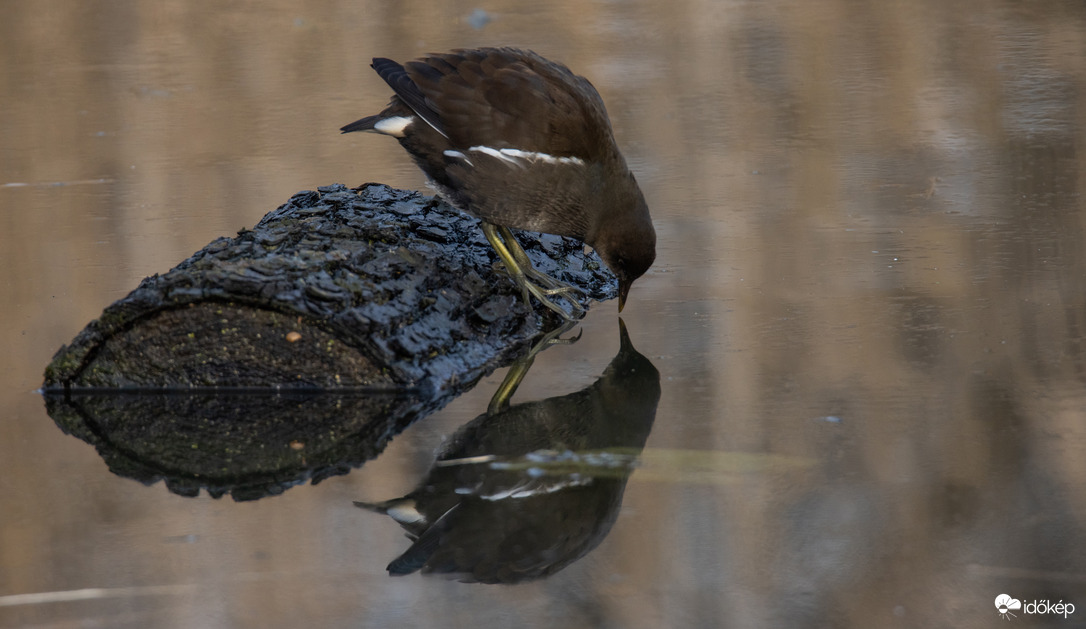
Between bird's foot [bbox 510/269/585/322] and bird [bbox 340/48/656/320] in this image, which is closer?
bird [bbox 340/48/656/320]

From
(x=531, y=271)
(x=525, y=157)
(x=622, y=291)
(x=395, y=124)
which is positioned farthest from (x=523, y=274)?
(x=395, y=124)

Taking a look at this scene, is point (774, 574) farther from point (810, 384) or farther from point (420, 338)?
point (420, 338)

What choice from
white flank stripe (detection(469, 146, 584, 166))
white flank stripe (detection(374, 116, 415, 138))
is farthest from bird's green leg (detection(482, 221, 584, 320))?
white flank stripe (detection(374, 116, 415, 138))

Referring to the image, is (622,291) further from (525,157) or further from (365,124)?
(365,124)

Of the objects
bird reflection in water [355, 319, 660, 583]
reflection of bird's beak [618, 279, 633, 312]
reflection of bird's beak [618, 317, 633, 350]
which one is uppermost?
bird reflection in water [355, 319, 660, 583]

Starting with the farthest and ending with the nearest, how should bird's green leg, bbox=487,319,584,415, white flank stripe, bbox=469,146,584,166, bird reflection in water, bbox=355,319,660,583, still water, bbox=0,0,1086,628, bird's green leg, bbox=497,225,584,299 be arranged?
bird's green leg, bbox=497,225,584,299 < white flank stripe, bbox=469,146,584,166 < bird's green leg, bbox=487,319,584,415 < bird reflection in water, bbox=355,319,660,583 < still water, bbox=0,0,1086,628

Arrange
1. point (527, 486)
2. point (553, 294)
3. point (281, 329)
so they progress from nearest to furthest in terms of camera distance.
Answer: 1. point (527, 486)
2. point (281, 329)
3. point (553, 294)

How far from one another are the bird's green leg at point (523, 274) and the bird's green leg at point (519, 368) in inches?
3.7

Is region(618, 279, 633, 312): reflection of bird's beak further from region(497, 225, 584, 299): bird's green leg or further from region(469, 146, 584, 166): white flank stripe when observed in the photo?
region(469, 146, 584, 166): white flank stripe

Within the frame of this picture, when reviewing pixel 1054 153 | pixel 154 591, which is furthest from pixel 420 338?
pixel 1054 153

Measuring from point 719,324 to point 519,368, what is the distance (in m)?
0.77

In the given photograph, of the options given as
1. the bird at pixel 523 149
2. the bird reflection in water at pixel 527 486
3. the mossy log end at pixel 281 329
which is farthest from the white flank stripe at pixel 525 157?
the bird reflection in water at pixel 527 486

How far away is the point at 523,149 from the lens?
159 inches

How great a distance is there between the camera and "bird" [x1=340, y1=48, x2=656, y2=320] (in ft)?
13.3
